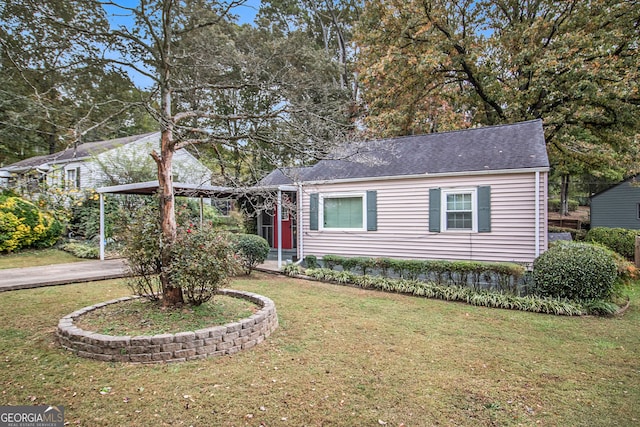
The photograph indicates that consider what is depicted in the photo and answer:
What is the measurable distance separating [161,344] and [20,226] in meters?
12.7

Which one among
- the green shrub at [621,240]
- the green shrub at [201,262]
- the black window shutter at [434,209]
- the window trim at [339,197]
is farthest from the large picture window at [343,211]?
the green shrub at [621,240]

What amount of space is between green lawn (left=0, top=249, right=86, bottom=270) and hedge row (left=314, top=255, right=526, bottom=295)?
372 inches

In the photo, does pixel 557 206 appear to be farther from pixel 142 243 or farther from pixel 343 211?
pixel 142 243

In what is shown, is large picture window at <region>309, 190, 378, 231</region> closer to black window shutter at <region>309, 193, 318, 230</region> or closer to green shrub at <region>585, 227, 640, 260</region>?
black window shutter at <region>309, 193, 318, 230</region>

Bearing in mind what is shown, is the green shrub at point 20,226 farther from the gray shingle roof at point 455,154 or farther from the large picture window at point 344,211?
the gray shingle roof at point 455,154

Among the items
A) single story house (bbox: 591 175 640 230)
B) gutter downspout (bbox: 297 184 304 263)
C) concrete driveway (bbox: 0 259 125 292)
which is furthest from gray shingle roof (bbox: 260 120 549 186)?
single story house (bbox: 591 175 640 230)

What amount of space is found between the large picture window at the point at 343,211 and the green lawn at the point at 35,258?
337 inches

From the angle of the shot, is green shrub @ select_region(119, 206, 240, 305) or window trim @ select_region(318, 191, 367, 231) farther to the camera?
window trim @ select_region(318, 191, 367, 231)

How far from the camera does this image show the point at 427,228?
9.20 meters

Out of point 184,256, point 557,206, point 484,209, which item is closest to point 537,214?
point 484,209

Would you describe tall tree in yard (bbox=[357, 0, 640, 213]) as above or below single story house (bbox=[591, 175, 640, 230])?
above

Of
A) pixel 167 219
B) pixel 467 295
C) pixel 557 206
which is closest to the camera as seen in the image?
pixel 167 219

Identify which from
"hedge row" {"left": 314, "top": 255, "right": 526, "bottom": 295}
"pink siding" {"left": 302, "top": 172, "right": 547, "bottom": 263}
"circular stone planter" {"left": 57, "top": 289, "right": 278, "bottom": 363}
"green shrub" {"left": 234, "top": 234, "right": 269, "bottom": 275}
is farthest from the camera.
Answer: "green shrub" {"left": 234, "top": 234, "right": 269, "bottom": 275}

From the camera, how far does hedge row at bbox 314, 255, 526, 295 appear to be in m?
7.16
